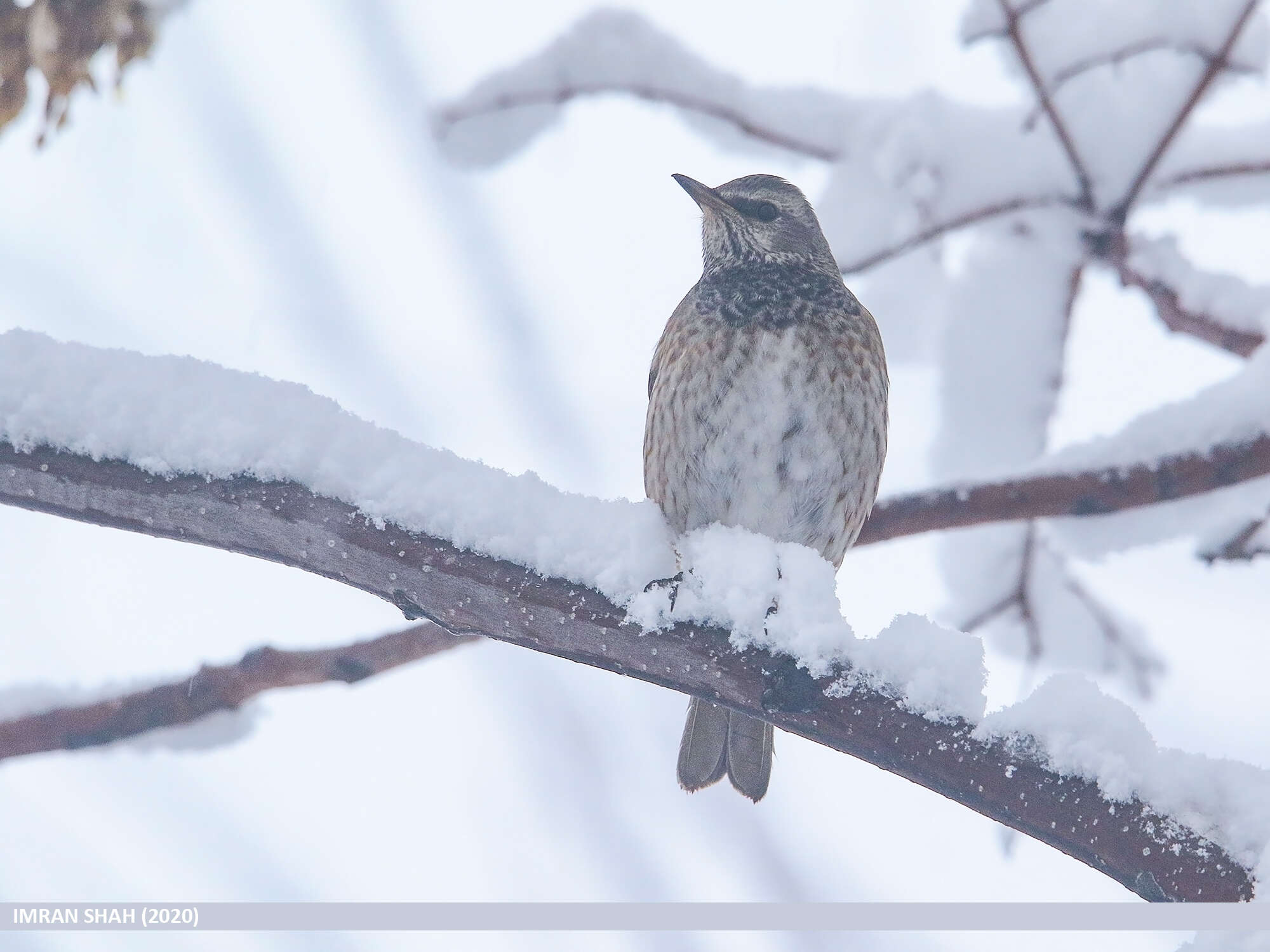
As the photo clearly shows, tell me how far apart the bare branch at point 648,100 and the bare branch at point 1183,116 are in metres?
0.88

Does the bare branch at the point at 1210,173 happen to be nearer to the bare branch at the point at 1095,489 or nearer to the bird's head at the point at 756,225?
the bare branch at the point at 1095,489

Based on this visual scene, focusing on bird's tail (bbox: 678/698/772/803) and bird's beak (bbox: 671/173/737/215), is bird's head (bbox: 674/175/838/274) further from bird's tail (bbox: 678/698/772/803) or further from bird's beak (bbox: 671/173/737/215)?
bird's tail (bbox: 678/698/772/803)

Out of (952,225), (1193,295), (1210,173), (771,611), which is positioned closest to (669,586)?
(771,611)

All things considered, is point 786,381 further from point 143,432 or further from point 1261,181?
point 143,432

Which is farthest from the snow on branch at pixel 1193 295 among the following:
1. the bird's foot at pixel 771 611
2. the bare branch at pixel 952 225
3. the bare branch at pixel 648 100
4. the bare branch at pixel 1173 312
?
the bird's foot at pixel 771 611

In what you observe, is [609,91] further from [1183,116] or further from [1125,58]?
[1183,116]

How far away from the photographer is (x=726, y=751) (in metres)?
3.53

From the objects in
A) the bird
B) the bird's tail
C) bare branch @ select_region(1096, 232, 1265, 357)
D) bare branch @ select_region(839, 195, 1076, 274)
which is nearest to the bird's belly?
the bird

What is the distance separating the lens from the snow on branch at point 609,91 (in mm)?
3566

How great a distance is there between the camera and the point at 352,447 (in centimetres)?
233

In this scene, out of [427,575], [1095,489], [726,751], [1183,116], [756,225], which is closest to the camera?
[427,575]

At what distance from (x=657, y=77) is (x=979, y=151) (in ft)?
3.29

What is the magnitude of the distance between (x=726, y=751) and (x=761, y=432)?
Result: 3.19 ft

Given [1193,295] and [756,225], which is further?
[756,225]
